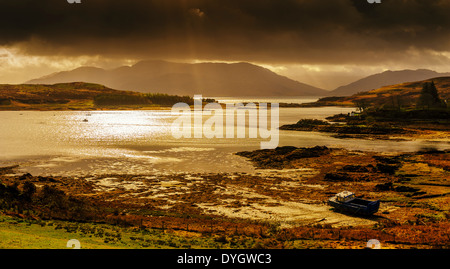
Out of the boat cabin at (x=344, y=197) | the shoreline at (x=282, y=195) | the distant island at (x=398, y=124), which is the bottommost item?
the shoreline at (x=282, y=195)

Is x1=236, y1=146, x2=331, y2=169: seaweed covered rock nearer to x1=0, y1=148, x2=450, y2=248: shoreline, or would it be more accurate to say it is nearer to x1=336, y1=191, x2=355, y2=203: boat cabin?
x1=0, y1=148, x2=450, y2=248: shoreline

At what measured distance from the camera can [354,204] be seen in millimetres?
36062

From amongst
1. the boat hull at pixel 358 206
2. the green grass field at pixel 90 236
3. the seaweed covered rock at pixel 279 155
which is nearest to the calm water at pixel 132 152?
the seaweed covered rock at pixel 279 155

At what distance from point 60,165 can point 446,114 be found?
13629 centimetres

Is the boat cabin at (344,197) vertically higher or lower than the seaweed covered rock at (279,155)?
lower

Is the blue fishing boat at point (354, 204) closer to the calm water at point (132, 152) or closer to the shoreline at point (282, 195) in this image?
the shoreline at point (282, 195)

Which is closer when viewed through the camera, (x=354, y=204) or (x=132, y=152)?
(x=354, y=204)

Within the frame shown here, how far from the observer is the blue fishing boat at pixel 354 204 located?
35.1m

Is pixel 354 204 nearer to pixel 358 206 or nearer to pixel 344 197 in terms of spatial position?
pixel 358 206

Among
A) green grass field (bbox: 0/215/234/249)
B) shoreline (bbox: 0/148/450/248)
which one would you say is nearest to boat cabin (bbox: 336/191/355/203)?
shoreline (bbox: 0/148/450/248)

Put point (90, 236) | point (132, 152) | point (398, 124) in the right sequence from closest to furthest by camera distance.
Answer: point (90, 236) → point (132, 152) → point (398, 124)

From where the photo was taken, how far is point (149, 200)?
137ft

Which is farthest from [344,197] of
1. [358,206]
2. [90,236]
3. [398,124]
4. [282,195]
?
[398,124]

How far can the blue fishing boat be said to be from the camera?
35.1 m
